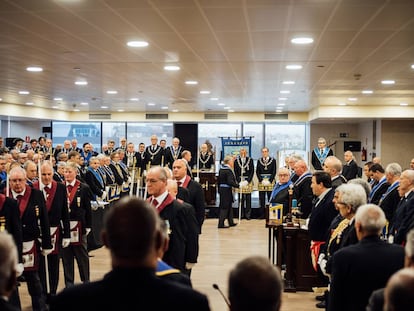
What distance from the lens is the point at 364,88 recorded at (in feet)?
38.6

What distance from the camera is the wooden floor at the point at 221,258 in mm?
6441

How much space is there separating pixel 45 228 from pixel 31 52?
3433 mm

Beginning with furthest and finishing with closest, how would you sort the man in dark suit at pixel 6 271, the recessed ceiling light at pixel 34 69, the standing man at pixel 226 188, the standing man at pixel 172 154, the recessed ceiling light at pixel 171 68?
the standing man at pixel 172 154 → the standing man at pixel 226 188 → the recessed ceiling light at pixel 34 69 → the recessed ceiling light at pixel 171 68 → the man in dark suit at pixel 6 271

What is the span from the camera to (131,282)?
5.52 feet

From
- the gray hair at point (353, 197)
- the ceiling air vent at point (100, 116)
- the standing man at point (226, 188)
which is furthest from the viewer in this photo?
the ceiling air vent at point (100, 116)

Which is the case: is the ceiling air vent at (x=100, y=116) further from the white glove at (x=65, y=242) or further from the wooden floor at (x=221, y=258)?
the white glove at (x=65, y=242)

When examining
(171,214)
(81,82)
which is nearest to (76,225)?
(171,214)

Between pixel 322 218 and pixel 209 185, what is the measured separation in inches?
330

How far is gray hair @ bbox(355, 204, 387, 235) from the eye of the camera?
3.20 meters

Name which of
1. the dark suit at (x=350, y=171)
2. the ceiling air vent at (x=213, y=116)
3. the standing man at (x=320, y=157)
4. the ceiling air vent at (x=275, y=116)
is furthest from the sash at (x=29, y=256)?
the ceiling air vent at (x=275, y=116)

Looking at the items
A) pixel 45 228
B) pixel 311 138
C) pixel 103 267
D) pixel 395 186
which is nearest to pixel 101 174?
pixel 103 267

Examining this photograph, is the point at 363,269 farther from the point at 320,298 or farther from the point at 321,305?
the point at 320,298

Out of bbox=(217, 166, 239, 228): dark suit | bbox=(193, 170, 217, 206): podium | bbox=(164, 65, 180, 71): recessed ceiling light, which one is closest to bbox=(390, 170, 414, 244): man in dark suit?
bbox=(164, 65, 180, 71): recessed ceiling light

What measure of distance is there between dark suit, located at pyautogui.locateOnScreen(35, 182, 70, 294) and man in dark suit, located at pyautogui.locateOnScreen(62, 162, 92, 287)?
31cm
